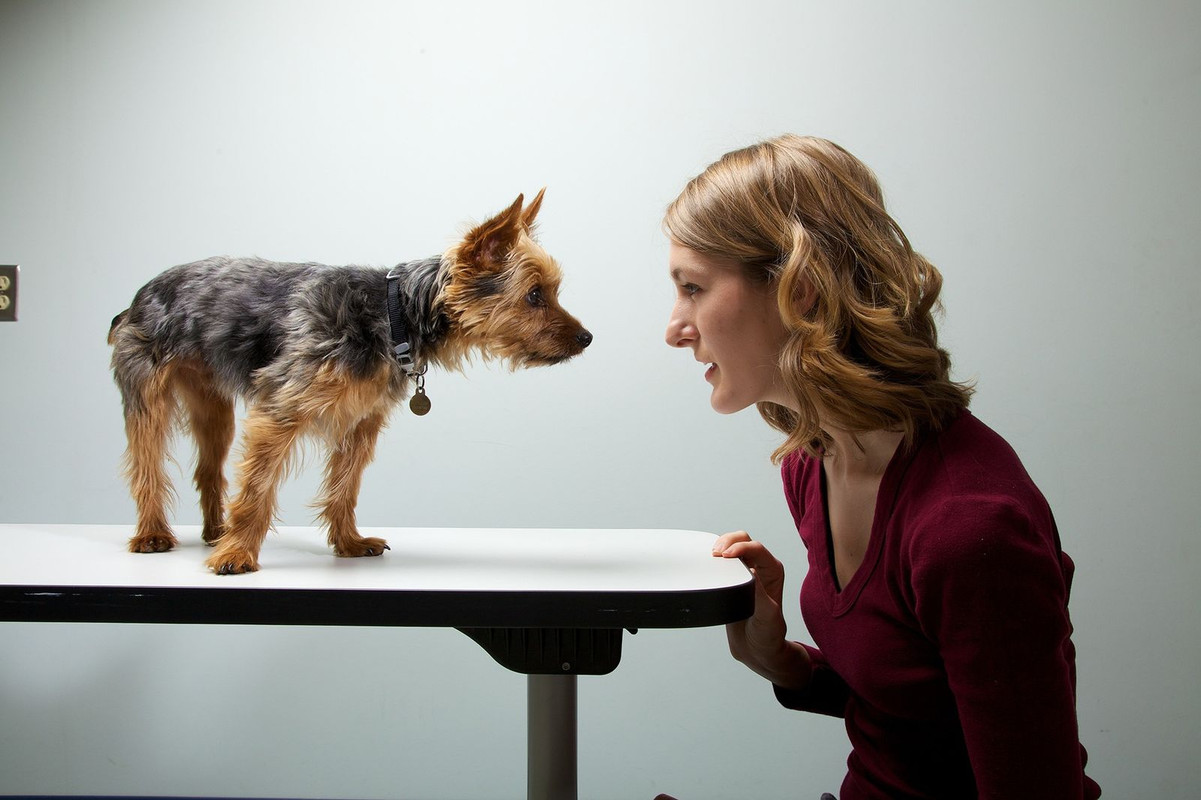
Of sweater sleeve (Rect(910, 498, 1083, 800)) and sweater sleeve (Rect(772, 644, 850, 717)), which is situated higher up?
sweater sleeve (Rect(910, 498, 1083, 800))

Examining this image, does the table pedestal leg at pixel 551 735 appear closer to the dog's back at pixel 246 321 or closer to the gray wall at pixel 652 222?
the dog's back at pixel 246 321

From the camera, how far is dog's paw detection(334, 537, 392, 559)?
1498 mm

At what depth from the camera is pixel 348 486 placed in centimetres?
156

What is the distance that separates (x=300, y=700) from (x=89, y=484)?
2.68 ft

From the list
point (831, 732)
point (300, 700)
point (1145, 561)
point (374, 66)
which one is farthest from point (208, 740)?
point (1145, 561)

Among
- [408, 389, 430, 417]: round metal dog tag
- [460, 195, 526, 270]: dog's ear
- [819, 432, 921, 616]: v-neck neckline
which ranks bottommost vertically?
[819, 432, 921, 616]: v-neck neckline

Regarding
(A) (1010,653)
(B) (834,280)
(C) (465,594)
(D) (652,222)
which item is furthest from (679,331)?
(D) (652,222)

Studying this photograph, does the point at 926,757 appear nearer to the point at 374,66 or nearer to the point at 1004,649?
the point at 1004,649

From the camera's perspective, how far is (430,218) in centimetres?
240

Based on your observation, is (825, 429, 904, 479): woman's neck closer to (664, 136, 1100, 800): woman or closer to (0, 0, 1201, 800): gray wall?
(664, 136, 1100, 800): woman

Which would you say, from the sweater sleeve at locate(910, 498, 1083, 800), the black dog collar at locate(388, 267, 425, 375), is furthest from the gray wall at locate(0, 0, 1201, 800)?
the sweater sleeve at locate(910, 498, 1083, 800)

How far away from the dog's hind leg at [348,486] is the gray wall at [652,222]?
869mm

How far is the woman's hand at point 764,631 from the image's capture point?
1.41 meters

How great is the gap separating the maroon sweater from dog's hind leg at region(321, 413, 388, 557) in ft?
2.41
